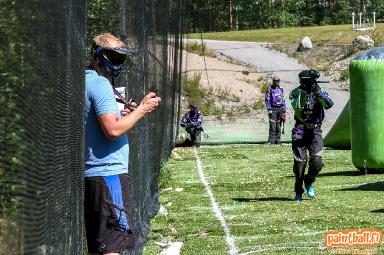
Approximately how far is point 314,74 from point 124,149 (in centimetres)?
668

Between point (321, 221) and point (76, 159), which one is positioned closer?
point (76, 159)

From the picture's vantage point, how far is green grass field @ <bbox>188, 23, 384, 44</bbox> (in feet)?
154

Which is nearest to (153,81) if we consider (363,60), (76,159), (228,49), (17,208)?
(363,60)

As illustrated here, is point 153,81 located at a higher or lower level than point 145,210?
higher

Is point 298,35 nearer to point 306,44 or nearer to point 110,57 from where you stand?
point 306,44

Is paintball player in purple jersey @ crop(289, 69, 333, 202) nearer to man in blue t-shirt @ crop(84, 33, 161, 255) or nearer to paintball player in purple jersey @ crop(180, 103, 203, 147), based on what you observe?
man in blue t-shirt @ crop(84, 33, 161, 255)

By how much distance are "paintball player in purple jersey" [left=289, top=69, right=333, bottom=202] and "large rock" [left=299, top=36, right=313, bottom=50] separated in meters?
34.1

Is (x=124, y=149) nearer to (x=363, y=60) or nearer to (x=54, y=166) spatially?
(x=54, y=166)

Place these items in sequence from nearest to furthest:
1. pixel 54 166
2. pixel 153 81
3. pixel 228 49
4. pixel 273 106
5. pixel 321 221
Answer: pixel 54 166 → pixel 321 221 → pixel 153 81 → pixel 273 106 → pixel 228 49

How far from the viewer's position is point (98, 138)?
5.66 metres

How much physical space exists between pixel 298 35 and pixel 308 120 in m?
39.3

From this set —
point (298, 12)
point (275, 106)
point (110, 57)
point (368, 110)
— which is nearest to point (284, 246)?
point (110, 57)

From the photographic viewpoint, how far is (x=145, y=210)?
1017cm

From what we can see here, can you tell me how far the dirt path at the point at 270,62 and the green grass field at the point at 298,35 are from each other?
164 cm
